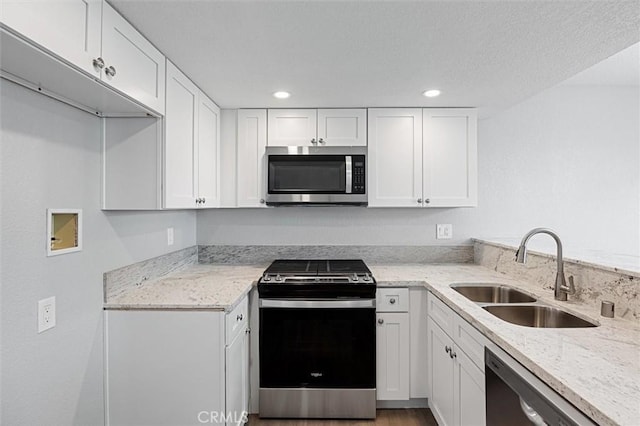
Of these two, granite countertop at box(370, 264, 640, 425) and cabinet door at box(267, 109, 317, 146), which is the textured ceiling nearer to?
cabinet door at box(267, 109, 317, 146)

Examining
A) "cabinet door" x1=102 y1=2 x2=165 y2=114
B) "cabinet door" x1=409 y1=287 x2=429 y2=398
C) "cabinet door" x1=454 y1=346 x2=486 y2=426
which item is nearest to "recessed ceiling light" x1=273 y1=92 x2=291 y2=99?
"cabinet door" x1=102 y1=2 x2=165 y2=114

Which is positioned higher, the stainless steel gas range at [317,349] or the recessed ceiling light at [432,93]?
the recessed ceiling light at [432,93]

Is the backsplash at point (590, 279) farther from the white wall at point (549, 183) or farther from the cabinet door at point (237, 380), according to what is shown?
the cabinet door at point (237, 380)

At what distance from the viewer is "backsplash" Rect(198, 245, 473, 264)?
117 inches

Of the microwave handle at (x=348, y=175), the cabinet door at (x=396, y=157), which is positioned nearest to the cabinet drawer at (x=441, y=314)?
the cabinet door at (x=396, y=157)

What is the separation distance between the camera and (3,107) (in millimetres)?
1157

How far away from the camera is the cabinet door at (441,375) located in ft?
6.12

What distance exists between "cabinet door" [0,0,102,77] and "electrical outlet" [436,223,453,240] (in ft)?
8.58

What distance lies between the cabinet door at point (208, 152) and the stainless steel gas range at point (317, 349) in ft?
2.45

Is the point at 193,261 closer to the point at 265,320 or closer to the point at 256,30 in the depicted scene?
the point at 265,320

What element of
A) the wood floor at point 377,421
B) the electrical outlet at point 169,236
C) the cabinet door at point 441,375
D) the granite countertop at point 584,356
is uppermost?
the electrical outlet at point 169,236

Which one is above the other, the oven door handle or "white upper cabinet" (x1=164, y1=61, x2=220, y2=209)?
"white upper cabinet" (x1=164, y1=61, x2=220, y2=209)

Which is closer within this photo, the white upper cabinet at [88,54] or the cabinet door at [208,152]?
the white upper cabinet at [88,54]

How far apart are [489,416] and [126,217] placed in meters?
1.98
